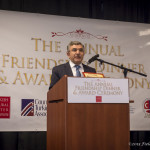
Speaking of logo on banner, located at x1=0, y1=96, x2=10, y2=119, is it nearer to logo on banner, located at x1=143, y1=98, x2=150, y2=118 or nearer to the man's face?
the man's face

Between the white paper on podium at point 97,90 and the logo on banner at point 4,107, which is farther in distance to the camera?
the logo on banner at point 4,107

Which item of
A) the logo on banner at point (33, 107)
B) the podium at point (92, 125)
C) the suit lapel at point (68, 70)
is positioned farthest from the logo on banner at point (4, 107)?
the podium at point (92, 125)

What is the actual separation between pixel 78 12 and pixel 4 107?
1.98 metres

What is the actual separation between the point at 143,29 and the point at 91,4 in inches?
38.1

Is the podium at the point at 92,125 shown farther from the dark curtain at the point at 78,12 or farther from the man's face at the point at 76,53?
the dark curtain at the point at 78,12

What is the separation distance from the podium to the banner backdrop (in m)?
1.92

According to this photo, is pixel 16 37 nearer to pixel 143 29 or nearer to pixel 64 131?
pixel 143 29

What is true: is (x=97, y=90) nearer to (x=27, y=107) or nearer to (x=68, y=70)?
(x=68, y=70)

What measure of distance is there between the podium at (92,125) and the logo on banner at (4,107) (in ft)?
6.30

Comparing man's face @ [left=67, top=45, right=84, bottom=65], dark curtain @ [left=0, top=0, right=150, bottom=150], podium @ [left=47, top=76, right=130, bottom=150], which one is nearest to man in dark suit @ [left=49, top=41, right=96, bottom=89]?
man's face @ [left=67, top=45, right=84, bottom=65]

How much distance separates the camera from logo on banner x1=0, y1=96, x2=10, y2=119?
11.6 feet

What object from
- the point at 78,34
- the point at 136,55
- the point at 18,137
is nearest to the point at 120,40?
the point at 136,55

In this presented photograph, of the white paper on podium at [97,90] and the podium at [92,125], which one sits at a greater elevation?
the white paper on podium at [97,90]

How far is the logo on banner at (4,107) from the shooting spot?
352cm
